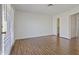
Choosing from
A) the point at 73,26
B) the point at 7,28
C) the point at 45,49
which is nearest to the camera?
the point at 7,28

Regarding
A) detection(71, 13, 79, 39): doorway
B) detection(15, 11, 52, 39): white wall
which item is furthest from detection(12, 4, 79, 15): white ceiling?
detection(71, 13, 79, 39): doorway

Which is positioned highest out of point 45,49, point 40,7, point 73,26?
point 40,7

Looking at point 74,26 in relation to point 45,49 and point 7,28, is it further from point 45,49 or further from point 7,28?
point 7,28

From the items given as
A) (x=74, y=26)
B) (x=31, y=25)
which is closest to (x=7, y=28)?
(x=31, y=25)

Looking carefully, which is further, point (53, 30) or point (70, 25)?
point (53, 30)

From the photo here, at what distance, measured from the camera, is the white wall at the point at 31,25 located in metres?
7.96

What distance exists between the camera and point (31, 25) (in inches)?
355

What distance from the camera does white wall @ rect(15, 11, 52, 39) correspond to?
7.96m

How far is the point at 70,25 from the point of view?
7867 millimetres

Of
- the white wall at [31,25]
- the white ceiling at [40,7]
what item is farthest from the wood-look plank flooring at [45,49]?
the white wall at [31,25]
